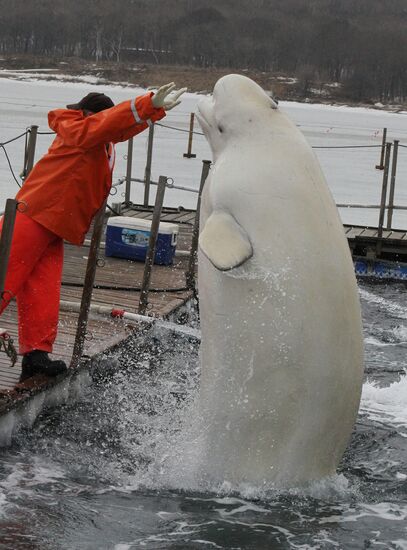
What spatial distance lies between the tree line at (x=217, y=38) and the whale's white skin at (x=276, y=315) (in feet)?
392

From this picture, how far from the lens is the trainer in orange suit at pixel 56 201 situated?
6.64m

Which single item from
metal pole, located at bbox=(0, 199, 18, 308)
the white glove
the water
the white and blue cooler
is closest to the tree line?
the white and blue cooler

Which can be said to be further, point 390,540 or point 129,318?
point 129,318

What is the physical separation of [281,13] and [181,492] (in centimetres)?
17425

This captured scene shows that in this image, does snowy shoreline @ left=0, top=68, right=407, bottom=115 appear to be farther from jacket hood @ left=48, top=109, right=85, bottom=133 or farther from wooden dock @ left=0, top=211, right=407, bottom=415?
jacket hood @ left=48, top=109, right=85, bottom=133

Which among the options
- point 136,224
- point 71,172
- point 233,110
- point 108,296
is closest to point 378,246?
point 136,224

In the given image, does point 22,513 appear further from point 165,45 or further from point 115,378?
point 165,45

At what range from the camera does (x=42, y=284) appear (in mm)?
6809

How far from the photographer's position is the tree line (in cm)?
13800

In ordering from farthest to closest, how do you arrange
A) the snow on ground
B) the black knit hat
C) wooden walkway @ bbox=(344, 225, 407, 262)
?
1. the snow on ground
2. wooden walkway @ bbox=(344, 225, 407, 262)
3. the black knit hat

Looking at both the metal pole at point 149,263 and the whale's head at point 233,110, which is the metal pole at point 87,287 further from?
the metal pole at point 149,263

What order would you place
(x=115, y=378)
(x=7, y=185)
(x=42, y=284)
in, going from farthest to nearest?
(x=7, y=185) → (x=115, y=378) → (x=42, y=284)

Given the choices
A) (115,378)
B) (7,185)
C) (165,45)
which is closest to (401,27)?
(165,45)

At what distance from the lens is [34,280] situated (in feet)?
22.3
